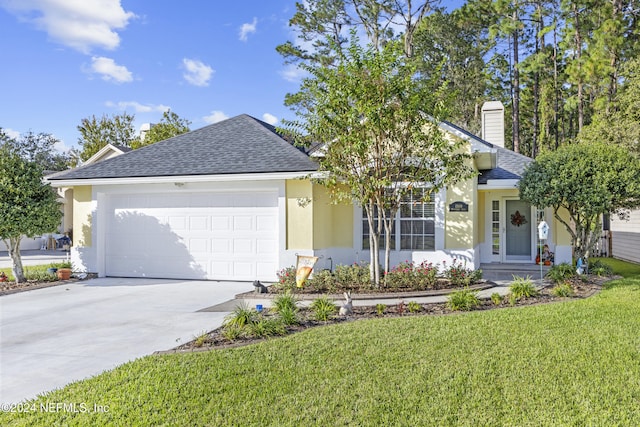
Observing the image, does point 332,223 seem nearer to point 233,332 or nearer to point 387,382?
point 233,332

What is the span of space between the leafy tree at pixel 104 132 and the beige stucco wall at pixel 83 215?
18544mm

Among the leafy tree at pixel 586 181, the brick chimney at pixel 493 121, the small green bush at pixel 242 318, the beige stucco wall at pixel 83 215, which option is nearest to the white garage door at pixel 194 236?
the beige stucco wall at pixel 83 215

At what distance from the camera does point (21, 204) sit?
10.7 metres

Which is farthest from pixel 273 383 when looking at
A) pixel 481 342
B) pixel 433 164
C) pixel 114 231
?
pixel 114 231

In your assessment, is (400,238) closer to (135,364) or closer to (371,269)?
(371,269)

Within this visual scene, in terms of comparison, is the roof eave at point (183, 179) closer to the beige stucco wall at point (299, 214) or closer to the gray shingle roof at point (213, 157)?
the gray shingle roof at point (213, 157)

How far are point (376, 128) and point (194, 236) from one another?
19.9 feet

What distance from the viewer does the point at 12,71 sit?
60.0 feet

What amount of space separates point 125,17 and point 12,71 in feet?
25.0

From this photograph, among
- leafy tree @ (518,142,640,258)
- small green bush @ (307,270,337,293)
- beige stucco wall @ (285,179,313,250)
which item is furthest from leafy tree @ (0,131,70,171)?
leafy tree @ (518,142,640,258)

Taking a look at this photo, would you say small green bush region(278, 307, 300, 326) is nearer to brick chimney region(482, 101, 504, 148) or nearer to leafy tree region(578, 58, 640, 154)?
brick chimney region(482, 101, 504, 148)

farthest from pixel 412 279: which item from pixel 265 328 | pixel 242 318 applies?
pixel 242 318

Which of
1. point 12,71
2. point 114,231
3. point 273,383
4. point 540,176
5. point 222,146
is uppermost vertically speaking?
point 12,71

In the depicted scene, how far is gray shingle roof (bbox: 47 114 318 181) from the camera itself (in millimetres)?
11281
